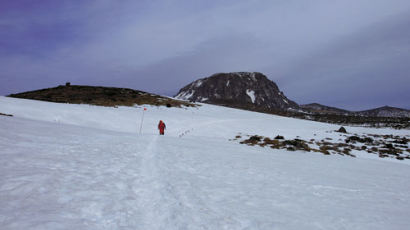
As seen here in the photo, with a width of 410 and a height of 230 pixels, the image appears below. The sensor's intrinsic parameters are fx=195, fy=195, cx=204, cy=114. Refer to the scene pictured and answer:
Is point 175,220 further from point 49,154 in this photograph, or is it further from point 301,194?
point 49,154

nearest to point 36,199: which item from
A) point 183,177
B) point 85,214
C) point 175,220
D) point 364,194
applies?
point 85,214

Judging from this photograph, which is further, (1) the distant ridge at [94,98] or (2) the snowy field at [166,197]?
(1) the distant ridge at [94,98]

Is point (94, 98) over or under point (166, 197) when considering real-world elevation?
over

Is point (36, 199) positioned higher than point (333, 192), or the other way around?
point (36, 199)

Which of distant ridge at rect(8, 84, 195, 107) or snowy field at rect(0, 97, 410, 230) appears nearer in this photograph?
snowy field at rect(0, 97, 410, 230)

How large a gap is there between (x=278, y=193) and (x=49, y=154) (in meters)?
7.07

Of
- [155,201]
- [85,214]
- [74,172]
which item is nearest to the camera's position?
[85,214]

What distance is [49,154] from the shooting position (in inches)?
248

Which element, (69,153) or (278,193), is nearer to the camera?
(278,193)

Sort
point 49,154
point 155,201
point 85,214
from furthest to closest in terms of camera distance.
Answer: point 49,154, point 155,201, point 85,214

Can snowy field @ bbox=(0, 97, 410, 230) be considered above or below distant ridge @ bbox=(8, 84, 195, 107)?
below

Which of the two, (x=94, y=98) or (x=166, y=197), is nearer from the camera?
(x=166, y=197)

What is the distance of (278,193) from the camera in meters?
5.10

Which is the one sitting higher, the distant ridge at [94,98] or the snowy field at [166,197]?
the distant ridge at [94,98]
